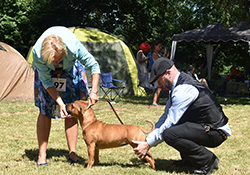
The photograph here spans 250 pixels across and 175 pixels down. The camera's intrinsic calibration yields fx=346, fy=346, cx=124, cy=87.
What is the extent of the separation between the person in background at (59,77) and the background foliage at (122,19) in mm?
14306

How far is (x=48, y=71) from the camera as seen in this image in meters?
3.76

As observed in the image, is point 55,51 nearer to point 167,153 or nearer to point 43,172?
point 43,172

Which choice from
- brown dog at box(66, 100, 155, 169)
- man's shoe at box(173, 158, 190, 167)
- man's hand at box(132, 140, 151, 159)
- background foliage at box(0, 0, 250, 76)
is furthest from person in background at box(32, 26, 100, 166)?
background foliage at box(0, 0, 250, 76)

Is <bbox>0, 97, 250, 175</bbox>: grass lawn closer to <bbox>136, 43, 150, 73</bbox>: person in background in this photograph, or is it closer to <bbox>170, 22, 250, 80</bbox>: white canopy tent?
<bbox>136, 43, 150, 73</bbox>: person in background

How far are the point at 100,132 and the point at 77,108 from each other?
1.16 feet

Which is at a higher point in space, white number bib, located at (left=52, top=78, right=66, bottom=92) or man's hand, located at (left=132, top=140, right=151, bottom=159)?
white number bib, located at (left=52, top=78, right=66, bottom=92)

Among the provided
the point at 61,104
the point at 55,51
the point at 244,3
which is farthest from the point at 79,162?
the point at 244,3

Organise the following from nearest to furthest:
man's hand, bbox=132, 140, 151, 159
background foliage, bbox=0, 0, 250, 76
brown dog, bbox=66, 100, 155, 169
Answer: man's hand, bbox=132, 140, 151, 159
brown dog, bbox=66, 100, 155, 169
background foliage, bbox=0, 0, 250, 76

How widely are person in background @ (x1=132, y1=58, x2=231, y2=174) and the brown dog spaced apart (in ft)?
0.48

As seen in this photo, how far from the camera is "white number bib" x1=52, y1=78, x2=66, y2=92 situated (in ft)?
12.8

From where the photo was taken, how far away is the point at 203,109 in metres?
3.43

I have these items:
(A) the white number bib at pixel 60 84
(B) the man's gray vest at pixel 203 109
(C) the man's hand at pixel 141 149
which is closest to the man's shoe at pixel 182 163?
(B) the man's gray vest at pixel 203 109

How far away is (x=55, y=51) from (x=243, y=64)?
19284mm

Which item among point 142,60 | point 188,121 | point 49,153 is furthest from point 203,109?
point 142,60
